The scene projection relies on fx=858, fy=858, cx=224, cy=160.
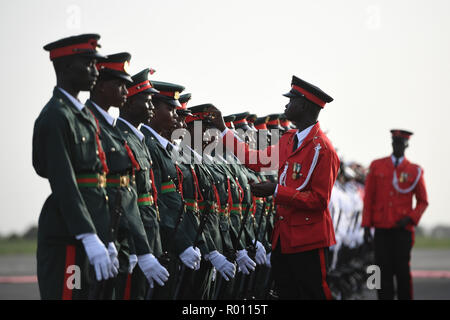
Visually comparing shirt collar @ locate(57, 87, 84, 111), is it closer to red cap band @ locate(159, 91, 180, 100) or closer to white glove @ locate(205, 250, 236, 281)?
red cap band @ locate(159, 91, 180, 100)

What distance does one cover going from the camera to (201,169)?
816cm

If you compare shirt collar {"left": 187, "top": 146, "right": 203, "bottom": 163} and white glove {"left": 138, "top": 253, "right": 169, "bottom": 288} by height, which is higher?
shirt collar {"left": 187, "top": 146, "right": 203, "bottom": 163}

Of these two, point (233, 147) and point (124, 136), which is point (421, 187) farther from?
point (124, 136)

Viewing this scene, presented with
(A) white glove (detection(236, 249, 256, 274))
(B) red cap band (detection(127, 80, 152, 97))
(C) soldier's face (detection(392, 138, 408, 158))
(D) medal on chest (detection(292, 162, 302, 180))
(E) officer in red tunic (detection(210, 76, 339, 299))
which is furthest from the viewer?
(C) soldier's face (detection(392, 138, 408, 158))

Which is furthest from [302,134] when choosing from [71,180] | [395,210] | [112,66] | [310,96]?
[395,210]

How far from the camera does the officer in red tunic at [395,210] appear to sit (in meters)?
11.2

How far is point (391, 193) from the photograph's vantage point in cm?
1177

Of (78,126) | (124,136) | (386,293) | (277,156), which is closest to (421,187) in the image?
(386,293)

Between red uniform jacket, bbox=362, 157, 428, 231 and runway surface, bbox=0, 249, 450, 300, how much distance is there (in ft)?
6.57

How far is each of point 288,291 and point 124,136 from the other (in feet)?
6.50

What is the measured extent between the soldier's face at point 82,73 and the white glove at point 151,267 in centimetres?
128

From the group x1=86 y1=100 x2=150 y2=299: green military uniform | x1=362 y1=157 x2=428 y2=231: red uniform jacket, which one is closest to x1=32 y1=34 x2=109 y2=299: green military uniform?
x1=86 y1=100 x2=150 y2=299: green military uniform

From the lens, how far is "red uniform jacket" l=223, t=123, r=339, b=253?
709cm

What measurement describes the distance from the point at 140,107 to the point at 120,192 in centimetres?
128
